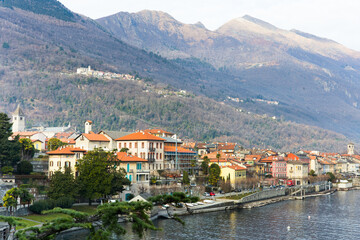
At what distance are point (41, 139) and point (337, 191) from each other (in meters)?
94.9

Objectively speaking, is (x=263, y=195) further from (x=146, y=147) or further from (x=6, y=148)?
(x=6, y=148)

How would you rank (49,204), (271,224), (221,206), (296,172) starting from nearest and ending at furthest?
(49,204), (271,224), (221,206), (296,172)

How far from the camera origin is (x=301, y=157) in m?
184

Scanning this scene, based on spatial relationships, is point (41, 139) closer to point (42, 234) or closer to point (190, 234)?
point (190, 234)

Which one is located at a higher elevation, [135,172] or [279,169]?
[279,169]

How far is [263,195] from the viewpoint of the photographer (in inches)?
5098

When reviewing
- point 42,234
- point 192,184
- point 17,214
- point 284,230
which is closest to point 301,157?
point 192,184

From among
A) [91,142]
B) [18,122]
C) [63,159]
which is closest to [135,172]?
[91,142]

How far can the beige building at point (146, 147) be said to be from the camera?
111 m

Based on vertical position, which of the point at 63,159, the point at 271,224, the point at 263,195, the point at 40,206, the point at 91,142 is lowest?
the point at 271,224

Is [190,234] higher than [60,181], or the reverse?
[60,181]

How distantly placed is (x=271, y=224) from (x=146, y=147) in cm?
3327

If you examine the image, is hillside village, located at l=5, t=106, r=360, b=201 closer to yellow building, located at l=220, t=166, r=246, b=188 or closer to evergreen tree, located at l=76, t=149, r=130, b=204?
yellow building, located at l=220, t=166, r=246, b=188

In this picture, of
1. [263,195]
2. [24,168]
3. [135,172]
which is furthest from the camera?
[263,195]
